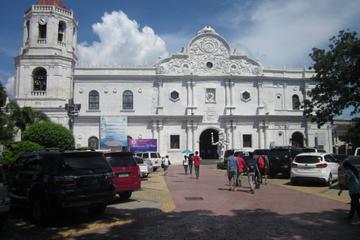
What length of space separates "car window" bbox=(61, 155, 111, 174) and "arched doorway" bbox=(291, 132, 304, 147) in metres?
39.7

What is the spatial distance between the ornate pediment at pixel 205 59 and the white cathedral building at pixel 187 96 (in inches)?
5.1

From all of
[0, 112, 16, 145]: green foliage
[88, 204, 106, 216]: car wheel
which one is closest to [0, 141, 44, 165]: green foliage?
[0, 112, 16, 145]: green foliage

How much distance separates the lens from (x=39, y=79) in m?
41.7

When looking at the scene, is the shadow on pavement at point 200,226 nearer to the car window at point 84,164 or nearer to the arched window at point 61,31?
the car window at point 84,164

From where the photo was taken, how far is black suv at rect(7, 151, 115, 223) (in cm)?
817

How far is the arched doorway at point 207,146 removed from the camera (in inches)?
1770

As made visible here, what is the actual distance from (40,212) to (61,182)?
1.09m

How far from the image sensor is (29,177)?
9047 millimetres

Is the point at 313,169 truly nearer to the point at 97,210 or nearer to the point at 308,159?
the point at 308,159

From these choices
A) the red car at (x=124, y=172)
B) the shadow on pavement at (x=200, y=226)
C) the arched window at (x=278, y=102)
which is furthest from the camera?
the arched window at (x=278, y=102)

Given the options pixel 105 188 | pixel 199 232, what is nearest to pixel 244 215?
pixel 199 232

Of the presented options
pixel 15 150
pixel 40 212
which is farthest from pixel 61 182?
pixel 15 150

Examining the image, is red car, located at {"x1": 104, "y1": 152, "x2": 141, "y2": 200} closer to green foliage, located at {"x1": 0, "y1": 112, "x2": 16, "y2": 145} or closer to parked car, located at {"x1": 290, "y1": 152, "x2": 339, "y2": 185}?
parked car, located at {"x1": 290, "y1": 152, "x2": 339, "y2": 185}


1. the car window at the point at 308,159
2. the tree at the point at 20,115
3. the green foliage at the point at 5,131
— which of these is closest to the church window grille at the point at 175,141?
the tree at the point at 20,115
